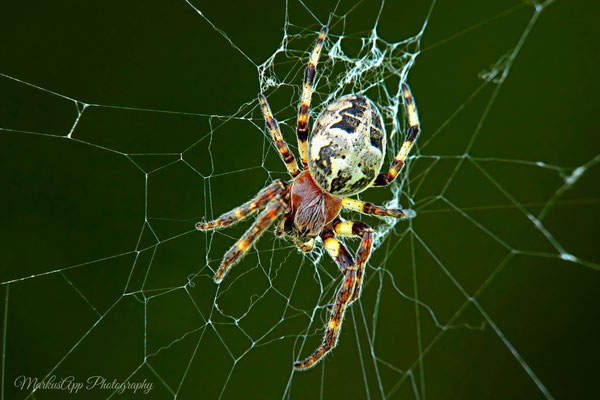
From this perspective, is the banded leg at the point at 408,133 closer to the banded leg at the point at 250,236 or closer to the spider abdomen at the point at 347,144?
the spider abdomen at the point at 347,144

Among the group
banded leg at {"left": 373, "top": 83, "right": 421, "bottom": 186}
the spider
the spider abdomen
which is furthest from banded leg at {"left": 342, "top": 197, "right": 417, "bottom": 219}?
the spider abdomen

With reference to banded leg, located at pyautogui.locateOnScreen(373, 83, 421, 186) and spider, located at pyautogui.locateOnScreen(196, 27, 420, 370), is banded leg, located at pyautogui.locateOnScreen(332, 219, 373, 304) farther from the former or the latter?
banded leg, located at pyautogui.locateOnScreen(373, 83, 421, 186)

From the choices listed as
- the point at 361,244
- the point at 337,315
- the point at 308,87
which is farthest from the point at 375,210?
the point at 308,87

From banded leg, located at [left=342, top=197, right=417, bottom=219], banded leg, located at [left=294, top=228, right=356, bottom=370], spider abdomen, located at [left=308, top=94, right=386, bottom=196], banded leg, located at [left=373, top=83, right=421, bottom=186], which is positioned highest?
spider abdomen, located at [left=308, top=94, right=386, bottom=196]

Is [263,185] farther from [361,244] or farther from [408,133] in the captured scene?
[408,133]

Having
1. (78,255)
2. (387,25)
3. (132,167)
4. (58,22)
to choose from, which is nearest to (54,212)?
(78,255)

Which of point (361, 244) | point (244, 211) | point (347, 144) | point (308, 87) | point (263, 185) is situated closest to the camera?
point (244, 211)
